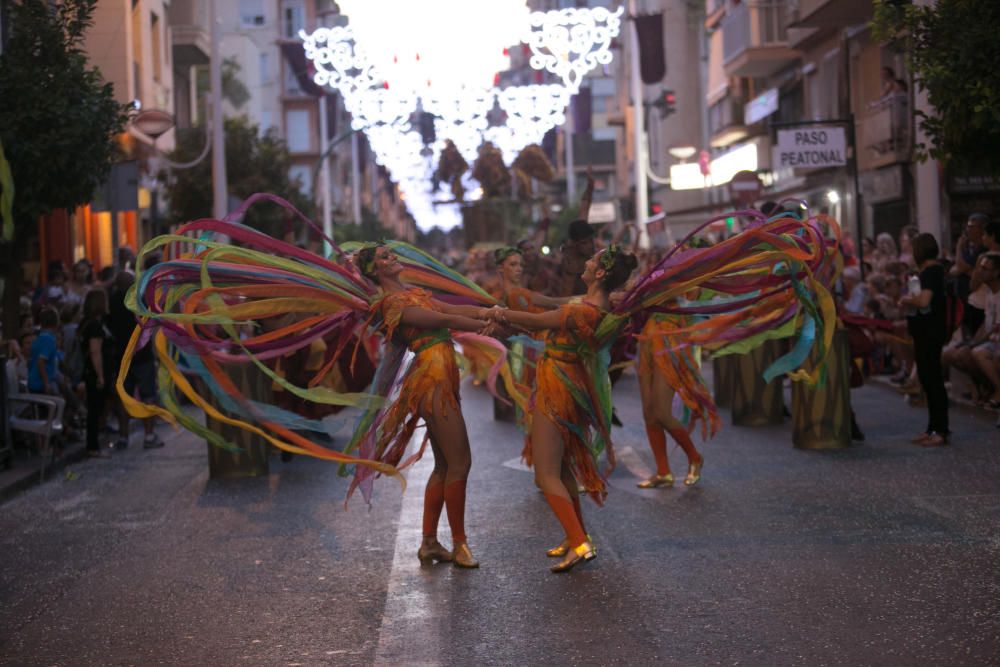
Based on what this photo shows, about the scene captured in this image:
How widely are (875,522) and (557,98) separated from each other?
52.3 feet

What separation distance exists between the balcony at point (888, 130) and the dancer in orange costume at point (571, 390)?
20295mm

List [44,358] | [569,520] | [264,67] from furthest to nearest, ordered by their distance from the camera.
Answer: [264,67] < [44,358] < [569,520]

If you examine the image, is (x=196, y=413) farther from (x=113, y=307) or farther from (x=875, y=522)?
(x=875, y=522)

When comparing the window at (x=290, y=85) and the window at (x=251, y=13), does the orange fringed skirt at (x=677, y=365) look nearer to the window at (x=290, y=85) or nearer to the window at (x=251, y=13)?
the window at (x=251, y=13)

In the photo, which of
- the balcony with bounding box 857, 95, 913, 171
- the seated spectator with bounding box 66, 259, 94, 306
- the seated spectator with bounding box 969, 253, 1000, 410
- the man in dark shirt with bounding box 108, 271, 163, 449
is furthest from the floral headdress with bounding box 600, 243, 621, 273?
the balcony with bounding box 857, 95, 913, 171

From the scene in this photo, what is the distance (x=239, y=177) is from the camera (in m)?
44.6

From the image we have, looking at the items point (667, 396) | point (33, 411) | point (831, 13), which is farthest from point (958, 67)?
point (831, 13)

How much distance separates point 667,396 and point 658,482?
24.7 inches

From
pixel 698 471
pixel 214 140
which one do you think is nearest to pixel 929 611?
pixel 698 471

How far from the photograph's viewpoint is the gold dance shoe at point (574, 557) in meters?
8.08

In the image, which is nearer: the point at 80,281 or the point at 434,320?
the point at 434,320

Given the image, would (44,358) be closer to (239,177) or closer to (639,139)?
(639,139)

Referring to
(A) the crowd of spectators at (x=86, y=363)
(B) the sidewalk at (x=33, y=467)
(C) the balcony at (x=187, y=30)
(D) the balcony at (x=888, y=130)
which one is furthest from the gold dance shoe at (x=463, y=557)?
(C) the balcony at (x=187, y=30)

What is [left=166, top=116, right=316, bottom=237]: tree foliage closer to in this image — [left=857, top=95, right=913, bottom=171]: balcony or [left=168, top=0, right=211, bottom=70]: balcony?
[left=168, top=0, right=211, bottom=70]: balcony
